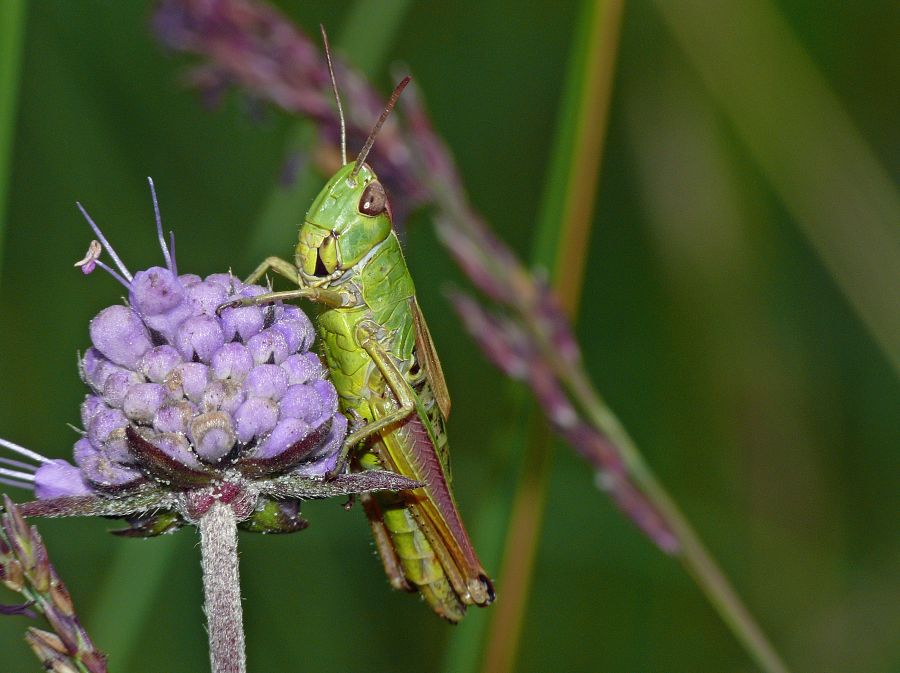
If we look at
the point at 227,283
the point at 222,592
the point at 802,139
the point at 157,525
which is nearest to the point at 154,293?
the point at 227,283

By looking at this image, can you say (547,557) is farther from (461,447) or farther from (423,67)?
(423,67)

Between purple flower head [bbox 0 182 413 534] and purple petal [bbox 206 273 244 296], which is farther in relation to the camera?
purple petal [bbox 206 273 244 296]

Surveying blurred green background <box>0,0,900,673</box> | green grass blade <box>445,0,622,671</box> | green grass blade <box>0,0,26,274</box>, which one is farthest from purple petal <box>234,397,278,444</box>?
blurred green background <box>0,0,900,673</box>

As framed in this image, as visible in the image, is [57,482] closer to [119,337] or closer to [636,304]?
[119,337]

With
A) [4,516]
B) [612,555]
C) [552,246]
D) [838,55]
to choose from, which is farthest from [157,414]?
[838,55]

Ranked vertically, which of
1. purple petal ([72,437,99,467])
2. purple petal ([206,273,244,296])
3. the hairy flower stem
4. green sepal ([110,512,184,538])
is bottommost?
the hairy flower stem

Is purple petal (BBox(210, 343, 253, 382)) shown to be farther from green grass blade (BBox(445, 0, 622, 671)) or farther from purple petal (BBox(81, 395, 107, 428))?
green grass blade (BBox(445, 0, 622, 671))

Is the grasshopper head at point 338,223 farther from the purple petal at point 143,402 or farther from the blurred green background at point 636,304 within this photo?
the blurred green background at point 636,304
